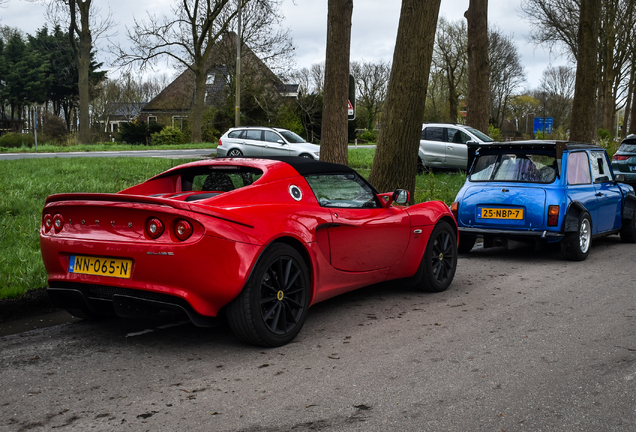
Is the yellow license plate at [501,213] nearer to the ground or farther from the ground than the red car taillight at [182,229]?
nearer to the ground

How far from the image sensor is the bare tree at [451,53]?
194ft

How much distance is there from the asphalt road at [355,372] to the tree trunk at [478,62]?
43.4ft

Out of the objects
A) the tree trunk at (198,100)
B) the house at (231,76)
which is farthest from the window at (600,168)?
the house at (231,76)

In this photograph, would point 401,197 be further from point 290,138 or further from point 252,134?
point 252,134

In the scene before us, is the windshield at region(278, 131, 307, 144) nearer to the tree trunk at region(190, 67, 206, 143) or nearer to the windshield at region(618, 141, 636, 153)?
the windshield at region(618, 141, 636, 153)

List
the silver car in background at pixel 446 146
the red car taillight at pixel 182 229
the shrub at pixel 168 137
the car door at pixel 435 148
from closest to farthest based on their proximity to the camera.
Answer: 1. the red car taillight at pixel 182 229
2. the silver car in background at pixel 446 146
3. the car door at pixel 435 148
4. the shrub at pixel 168 137

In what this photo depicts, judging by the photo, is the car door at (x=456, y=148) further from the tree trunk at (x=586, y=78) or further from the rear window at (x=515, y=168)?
the rear window at (x=515, y=168)

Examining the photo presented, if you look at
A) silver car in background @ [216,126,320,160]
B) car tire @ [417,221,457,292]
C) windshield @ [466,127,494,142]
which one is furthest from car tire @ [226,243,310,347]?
silver car in background @ [216,126,320,160]

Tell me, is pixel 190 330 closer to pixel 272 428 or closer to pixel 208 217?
pixel 208 217

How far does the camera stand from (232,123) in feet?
145

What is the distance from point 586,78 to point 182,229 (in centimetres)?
1572

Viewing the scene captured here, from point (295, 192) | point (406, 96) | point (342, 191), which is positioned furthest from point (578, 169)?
point (295, 192)

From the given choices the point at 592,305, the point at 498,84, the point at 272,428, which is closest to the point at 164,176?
the point at 272,428

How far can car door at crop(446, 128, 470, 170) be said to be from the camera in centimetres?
1970
